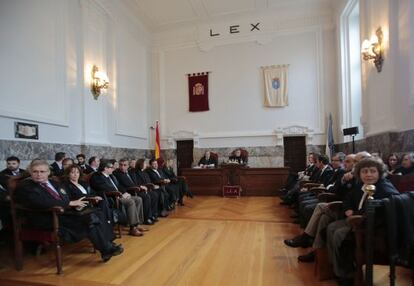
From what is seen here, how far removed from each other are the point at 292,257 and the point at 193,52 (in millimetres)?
7844

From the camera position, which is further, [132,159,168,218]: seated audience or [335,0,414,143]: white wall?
[132,159,168,218]: seated audience

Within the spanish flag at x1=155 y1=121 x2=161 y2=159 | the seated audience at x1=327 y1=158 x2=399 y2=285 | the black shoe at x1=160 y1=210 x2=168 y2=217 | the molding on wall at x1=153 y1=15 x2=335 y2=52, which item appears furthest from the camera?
the spanish flag at x1=155 y1=121 x2=161 y2=159

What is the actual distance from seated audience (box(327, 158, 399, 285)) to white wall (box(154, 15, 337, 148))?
633cm

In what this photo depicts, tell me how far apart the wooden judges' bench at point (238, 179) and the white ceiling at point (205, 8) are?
4943 mm

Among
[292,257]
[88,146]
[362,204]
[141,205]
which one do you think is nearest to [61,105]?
[88,146]

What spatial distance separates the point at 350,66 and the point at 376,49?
8.05ft

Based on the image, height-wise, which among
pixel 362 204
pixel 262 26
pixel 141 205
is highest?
pixel 262 26

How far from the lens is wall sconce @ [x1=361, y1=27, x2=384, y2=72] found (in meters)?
4.63

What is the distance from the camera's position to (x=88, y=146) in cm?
595

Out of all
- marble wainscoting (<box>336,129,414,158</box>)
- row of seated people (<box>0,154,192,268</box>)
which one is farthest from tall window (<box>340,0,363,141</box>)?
row of seated people (<box>0,154,192,268</box>)

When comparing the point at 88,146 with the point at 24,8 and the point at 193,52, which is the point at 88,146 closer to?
the point at 24,8

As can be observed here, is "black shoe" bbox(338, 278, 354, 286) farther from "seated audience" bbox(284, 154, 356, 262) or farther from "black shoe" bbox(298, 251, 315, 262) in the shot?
"black shoe" bbox(298, 251, 315, 262)

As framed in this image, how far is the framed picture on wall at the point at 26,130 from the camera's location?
431 centimetres

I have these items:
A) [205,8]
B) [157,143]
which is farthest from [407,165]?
[205,8]
